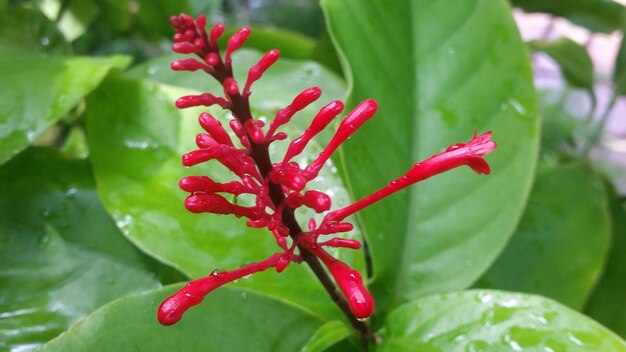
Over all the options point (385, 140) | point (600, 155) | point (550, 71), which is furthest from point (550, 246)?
point (550, 71)

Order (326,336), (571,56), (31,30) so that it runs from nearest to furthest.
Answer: (326,336), (31,30), (571,56)

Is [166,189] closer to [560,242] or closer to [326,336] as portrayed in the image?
[326,336]

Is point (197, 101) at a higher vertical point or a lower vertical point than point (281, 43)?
higher

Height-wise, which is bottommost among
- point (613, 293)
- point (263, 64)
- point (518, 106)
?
point (613, 293)

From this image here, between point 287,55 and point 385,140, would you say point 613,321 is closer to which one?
point 385,140

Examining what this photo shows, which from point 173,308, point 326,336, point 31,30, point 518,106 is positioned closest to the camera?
point 173,308

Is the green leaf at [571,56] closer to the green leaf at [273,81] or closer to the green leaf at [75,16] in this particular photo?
the green leaf at [273,81]

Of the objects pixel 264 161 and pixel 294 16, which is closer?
pixel 264 161

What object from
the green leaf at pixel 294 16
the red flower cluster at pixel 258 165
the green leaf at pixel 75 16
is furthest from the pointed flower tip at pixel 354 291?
the green leaf at pixel 294 16

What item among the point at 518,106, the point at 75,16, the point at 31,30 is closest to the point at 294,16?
the point at 75,16
